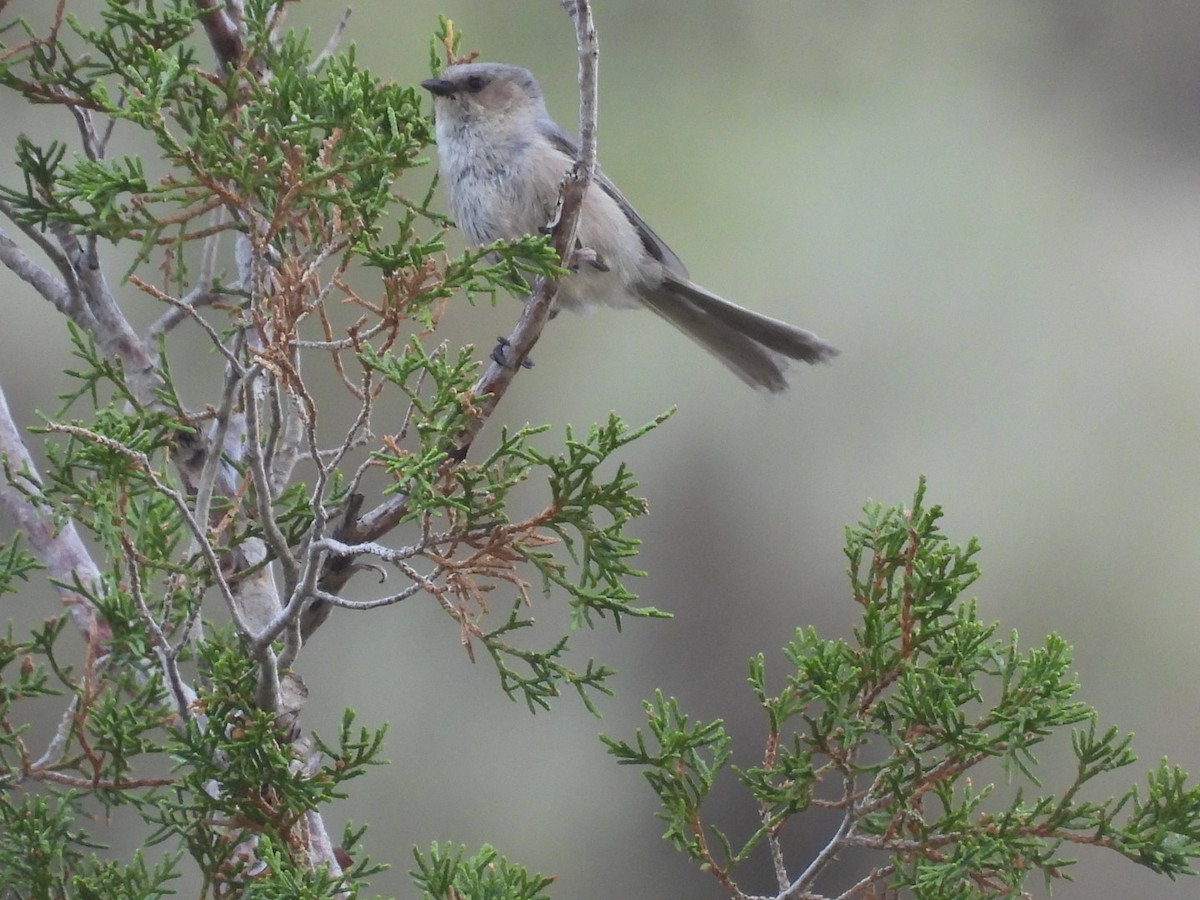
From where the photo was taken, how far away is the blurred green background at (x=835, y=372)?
2.07 metres

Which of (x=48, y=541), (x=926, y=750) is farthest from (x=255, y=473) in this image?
(x=926, y=750)

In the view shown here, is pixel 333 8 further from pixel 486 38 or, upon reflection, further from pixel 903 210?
pixel 903 210

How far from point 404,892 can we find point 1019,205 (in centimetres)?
170

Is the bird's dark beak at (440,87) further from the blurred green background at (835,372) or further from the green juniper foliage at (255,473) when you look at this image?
the blurred green background at (835,372)

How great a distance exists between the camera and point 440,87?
1.77 meters

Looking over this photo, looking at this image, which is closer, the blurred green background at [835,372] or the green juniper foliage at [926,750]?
the green juniper foliage at [926,750]

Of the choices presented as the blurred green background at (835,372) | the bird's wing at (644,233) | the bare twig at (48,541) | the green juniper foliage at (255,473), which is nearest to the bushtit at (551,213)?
the bird's wing at (644,233)

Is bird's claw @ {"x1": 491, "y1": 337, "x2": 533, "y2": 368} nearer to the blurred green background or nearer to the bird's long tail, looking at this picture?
the bird's long tail

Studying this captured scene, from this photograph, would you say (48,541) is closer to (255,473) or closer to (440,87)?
A: (255,473)

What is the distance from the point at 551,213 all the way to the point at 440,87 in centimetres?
24

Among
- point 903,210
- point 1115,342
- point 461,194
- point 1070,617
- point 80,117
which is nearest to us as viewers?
point 80,117

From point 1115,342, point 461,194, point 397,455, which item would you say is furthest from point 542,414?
point 397,455

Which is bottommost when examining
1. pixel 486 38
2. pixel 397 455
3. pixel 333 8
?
pixel 397 455

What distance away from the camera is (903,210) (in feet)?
7.79
